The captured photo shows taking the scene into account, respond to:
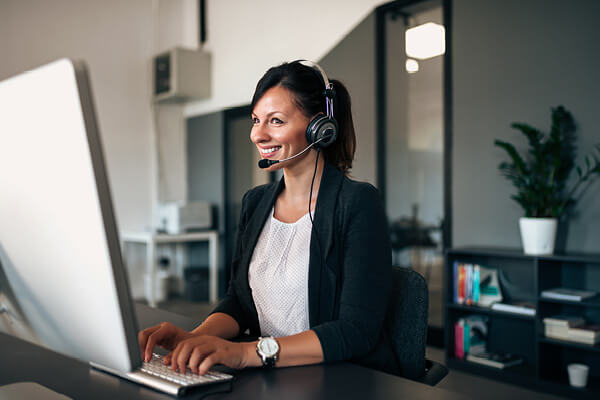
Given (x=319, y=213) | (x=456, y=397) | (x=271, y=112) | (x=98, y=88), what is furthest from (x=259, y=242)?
(x=98, y=88)

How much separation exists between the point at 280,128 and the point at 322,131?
0.11 m

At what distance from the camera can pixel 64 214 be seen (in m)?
0.58

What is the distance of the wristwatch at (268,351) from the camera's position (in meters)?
0.89

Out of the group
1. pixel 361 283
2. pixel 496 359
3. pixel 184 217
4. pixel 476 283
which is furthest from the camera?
pixel 184 217

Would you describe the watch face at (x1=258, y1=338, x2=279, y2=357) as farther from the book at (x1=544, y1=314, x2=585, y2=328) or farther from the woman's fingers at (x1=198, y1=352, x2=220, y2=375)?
the book at (x1=544, y1=314, x2=585, y2=328)

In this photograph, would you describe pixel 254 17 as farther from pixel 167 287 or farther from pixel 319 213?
pixel 319 213

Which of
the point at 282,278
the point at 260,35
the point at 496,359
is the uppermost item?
the point at 260,35

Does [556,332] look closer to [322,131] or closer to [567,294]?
[567,294]

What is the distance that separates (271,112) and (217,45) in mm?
4557

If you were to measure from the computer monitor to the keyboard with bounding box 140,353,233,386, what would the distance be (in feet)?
0.41

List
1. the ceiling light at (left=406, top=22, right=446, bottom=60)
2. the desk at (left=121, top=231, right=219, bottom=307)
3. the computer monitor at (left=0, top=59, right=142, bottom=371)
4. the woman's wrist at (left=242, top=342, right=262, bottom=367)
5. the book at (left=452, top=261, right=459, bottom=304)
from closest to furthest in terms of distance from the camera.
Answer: the computer monitor at (left=0, top=59, right=142, bottom=371)
the woman's wrist at (left=242, top=342, right=262, bottom=367)
the book at (left=452, top=261, right=459, bottom=304)
the ceiling light at (left=406, top=22, right=446, bottom=60)
the desk at (left=121, top=231, right=219, bottom=307)

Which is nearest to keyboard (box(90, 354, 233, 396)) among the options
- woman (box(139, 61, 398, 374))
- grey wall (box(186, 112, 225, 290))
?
woman (box(139, 61, 398, 374))

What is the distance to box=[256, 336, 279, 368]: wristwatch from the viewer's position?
89 centimetres

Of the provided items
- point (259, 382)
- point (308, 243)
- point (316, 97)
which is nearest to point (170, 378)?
point (259, 382)
